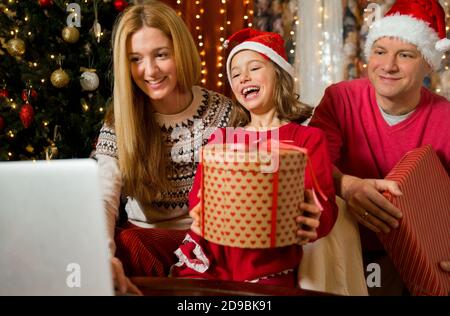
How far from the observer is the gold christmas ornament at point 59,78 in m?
3.03

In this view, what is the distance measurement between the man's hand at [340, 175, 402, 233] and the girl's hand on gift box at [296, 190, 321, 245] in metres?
0.40

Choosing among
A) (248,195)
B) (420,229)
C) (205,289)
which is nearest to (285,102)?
(420,229)

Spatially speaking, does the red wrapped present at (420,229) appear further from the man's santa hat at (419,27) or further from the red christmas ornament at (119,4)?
the red christmas ornament at (119,4)

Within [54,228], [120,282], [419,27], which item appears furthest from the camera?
[419,27]

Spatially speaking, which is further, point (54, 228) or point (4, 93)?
point (4, 93)

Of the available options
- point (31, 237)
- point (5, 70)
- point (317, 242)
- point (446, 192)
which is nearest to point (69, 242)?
point (31, 237)

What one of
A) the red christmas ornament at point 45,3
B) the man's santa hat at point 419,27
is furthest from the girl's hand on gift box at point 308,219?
the red christmas ornament at point 45,3

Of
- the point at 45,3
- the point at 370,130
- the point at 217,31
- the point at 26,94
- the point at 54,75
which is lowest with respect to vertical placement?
the point at 370,130

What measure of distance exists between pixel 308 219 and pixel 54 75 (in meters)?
2.31

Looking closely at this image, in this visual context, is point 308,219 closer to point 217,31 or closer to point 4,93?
point 4,93

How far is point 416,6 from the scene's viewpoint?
2.17 meters

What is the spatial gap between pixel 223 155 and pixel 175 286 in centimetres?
31

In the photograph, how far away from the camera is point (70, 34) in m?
3.05

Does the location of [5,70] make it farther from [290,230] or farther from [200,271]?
[290,230]
